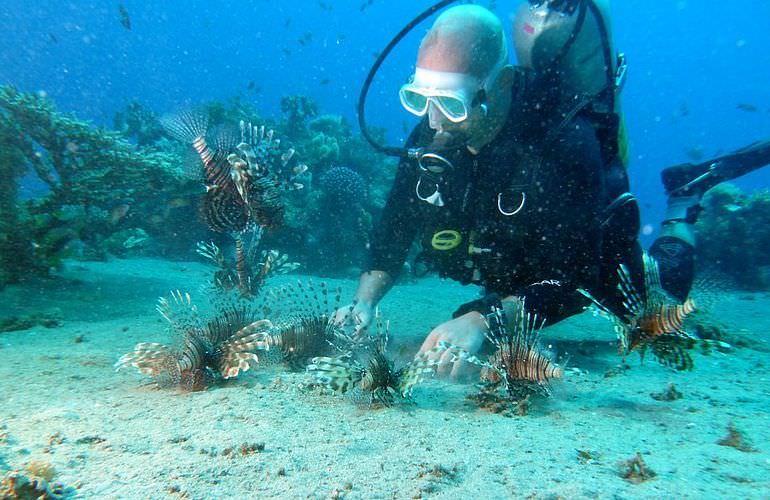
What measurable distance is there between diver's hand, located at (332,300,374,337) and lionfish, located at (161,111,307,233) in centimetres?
91

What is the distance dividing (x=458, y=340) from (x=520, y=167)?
138cm

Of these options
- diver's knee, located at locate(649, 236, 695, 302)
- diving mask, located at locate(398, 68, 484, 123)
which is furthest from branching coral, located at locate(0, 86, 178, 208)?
diver's knee, located at locate(649, 236, 695, 302)

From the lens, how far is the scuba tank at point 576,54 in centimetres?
342

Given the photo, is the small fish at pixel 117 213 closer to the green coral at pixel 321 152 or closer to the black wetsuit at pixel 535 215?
the green coral at pixel 321 152

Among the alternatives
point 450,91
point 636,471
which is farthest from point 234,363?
point 450,91

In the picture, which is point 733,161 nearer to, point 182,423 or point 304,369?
point 304,369

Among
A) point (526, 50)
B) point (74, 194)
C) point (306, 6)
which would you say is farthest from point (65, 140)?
point (306, 6)

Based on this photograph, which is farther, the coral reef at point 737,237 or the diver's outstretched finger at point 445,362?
the coral reef at point 737,237

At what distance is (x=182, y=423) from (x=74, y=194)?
4578mm

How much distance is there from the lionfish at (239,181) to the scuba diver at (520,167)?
41.5 inches

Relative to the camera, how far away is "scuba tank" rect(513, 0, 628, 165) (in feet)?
11.2

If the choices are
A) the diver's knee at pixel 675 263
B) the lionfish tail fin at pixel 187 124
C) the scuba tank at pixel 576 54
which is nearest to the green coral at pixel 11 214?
the lionfish tail fin at pixel 187 124

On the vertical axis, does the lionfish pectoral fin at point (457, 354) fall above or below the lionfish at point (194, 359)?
above

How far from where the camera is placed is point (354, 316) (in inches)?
133
